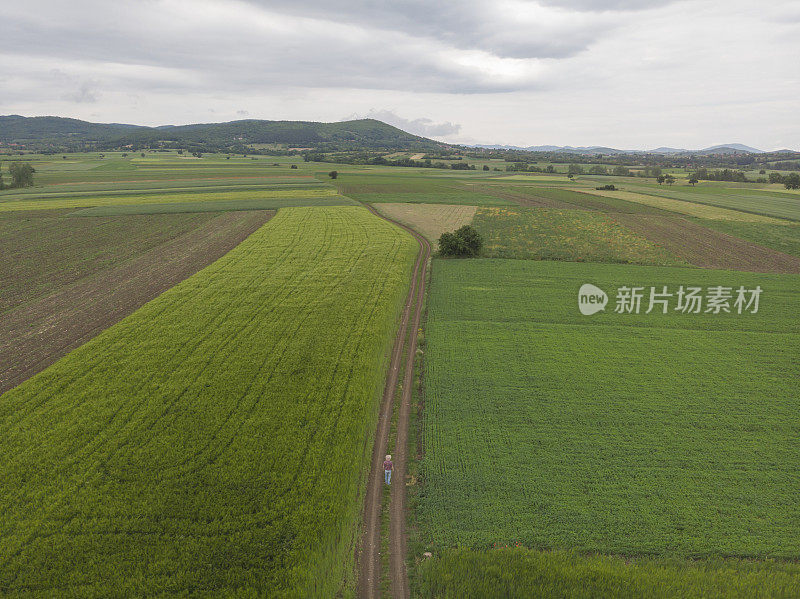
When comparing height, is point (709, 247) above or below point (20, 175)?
below

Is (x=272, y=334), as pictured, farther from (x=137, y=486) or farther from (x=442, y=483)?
(x=442, y=483)

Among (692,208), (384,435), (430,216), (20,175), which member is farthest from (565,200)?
(20,175)

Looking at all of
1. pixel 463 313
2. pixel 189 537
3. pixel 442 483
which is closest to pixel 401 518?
pixel 442 483

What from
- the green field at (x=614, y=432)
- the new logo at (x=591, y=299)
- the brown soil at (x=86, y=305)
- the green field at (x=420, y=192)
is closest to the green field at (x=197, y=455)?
the brown soil at (x=86, y=305)

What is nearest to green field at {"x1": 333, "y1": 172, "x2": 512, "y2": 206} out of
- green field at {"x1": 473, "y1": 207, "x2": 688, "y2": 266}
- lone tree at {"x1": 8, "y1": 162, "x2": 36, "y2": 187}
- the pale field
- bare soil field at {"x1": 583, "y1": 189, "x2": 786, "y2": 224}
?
green field at {"x1": 473, "y1": 207, "x2": 688, "y2": 266}

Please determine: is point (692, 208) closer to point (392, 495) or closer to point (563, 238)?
point (563, 238)
